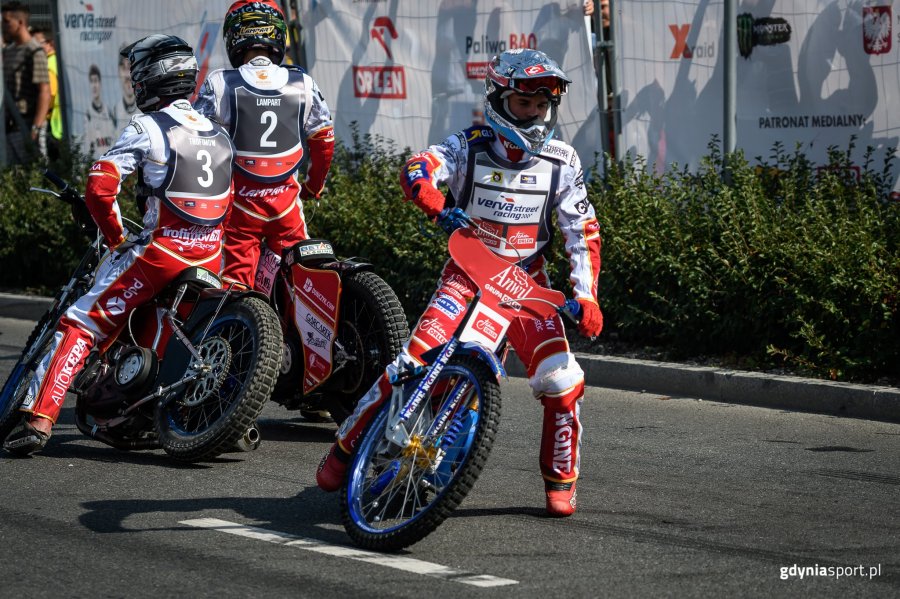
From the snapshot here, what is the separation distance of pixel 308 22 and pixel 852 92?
18.8 ft

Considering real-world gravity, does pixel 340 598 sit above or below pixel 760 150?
below

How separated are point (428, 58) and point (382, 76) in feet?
1.99

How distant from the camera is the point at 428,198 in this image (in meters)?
5.39

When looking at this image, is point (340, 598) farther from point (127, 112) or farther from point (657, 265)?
point (127, 112)

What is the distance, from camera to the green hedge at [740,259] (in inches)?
333

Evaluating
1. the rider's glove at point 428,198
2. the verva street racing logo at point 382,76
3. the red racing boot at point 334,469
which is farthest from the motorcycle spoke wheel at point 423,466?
the verva street racing logo at point 382,76

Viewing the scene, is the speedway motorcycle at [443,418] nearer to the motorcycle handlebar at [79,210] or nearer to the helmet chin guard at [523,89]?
the helmet chin guard at [523,89]

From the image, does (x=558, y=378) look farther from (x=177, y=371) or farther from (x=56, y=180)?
(x=56, y=180)

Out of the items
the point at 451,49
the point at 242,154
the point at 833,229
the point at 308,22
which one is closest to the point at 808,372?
the point at 833,229

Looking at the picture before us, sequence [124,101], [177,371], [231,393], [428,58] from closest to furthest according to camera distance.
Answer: [231,393]
[177,371]
[428,58]
[124,101]

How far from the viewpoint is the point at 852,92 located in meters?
10.0

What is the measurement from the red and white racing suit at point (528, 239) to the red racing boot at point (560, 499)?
0.10 feet

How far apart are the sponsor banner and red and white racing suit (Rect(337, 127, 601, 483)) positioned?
15.9 feet

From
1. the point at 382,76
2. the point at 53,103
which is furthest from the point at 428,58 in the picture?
the point at 53,103
